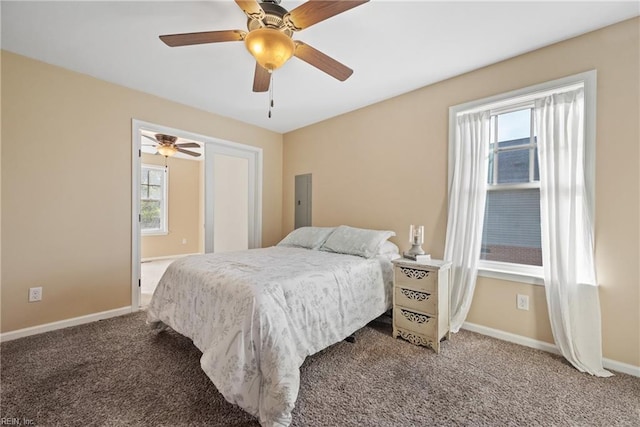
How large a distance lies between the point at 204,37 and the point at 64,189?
86.6 inches

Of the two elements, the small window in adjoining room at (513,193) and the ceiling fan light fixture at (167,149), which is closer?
the small window in adjoining room at (513,193)

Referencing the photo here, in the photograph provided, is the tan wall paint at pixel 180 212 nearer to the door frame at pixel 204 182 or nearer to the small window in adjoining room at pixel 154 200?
the small window in adjoining room at pixel 154 200

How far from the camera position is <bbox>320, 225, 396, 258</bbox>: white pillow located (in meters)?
2.72

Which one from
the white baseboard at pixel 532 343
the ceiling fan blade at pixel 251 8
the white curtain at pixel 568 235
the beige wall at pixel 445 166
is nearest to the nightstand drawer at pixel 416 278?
the beige wall at pixel 445 166

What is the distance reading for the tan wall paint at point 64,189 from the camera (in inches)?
92.9

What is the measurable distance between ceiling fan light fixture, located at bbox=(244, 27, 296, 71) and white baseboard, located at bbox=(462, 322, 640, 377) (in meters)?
2.83

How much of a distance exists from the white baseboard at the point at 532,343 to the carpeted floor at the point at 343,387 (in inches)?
2.9

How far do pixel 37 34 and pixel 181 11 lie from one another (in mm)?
1303

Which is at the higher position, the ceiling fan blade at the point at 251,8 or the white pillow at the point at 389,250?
the ceiling fan blade at the point at 251,8

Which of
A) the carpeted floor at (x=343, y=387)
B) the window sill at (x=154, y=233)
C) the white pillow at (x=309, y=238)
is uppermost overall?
the white pillow at (x=309, y=238)

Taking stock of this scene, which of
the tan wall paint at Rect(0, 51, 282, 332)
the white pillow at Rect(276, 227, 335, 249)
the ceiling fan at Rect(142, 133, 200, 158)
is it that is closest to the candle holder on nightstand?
the white pillow at Rect(276, 227, 335, 249)

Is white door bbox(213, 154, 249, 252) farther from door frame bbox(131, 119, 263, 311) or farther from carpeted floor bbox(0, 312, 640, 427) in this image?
carpeted floor bbox(0, 312, 640, 427)

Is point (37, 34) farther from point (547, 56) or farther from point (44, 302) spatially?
point (547, 56)

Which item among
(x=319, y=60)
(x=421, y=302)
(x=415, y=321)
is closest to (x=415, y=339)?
(x=415, y=321)
